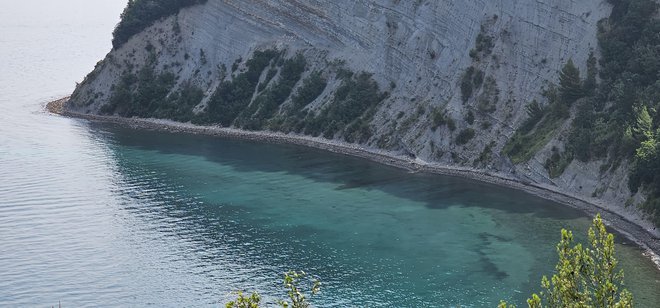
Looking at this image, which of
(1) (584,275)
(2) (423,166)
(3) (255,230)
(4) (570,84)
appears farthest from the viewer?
(2) (423,166)

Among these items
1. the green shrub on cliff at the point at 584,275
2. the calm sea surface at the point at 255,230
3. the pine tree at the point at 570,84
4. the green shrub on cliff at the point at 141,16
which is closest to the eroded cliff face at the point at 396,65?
the green shrub on cliff at the point at 141,16

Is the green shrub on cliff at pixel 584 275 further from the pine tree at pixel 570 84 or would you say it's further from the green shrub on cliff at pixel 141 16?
the green shrub on cliff at pixel 141 16

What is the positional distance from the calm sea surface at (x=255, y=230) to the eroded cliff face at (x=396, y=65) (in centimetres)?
658

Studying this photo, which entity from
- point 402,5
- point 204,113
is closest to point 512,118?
point 402,5

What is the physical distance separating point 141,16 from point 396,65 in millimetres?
52547

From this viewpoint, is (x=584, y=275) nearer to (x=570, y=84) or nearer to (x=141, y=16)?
(x=570, y=84)

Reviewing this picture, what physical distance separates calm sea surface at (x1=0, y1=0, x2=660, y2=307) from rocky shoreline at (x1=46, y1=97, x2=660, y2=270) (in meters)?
2.02

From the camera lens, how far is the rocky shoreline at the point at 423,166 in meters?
83.8

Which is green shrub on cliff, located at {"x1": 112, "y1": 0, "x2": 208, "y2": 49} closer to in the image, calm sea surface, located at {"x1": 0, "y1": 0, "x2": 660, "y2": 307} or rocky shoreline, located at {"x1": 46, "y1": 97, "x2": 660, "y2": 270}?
rocky shoreline, located at {"x1": 46, "y1": 97, "x2": 660, "y2": 270}

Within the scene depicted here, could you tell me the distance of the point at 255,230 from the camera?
87.9m

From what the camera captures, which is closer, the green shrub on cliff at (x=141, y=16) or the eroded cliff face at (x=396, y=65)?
the eroded cliff face at (x=396, y=65)

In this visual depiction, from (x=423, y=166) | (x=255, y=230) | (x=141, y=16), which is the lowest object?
(x=255, y=230)

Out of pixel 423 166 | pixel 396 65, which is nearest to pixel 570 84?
pixel 423 166

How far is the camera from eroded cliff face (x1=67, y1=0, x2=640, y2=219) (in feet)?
355
